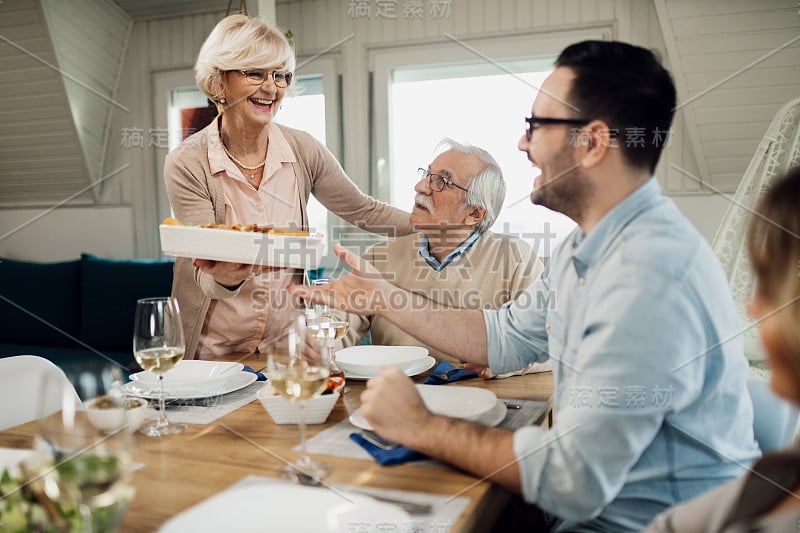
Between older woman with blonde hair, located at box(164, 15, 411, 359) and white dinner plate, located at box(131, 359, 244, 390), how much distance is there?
1.04 feet

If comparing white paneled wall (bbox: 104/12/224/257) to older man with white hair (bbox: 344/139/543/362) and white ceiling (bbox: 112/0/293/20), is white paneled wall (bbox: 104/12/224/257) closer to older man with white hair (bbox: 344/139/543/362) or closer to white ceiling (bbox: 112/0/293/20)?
white ceiling (bbox: 112/0/293/20)

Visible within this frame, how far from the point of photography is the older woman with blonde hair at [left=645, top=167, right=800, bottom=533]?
650 mm

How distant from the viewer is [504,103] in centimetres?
347

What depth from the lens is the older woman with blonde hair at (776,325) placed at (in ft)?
2.13

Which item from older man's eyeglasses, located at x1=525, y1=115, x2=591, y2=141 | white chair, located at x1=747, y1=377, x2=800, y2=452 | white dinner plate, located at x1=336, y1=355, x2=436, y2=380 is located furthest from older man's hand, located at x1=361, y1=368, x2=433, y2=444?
white chair, located at x1=747, y1=377, x2=800, y2=452

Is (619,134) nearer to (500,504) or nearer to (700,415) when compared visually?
(700,415)

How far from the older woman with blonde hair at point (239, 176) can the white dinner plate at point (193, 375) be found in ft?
1.04

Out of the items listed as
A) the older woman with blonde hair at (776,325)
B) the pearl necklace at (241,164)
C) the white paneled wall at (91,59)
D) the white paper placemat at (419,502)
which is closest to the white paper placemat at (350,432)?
the white paper placemat at (419,502)

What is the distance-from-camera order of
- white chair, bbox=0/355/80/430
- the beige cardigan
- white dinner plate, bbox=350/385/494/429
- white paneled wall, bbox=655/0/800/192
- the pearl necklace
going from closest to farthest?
white dinner plate, bbox=350/385/494/429, white chair, bbox=0/355/80/430, the beige cardigan, the pearl necklace, white paneled wall, bbox=655/0/800/192

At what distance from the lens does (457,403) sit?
1191 mm

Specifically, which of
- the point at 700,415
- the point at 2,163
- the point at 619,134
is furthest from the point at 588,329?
the point at 2,163

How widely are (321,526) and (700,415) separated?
23.2 inches

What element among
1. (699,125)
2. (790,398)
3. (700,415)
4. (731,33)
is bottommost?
(700,415)

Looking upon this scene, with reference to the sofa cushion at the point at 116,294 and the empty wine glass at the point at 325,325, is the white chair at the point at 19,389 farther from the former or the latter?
the sofa cushion at the point at 116,294
